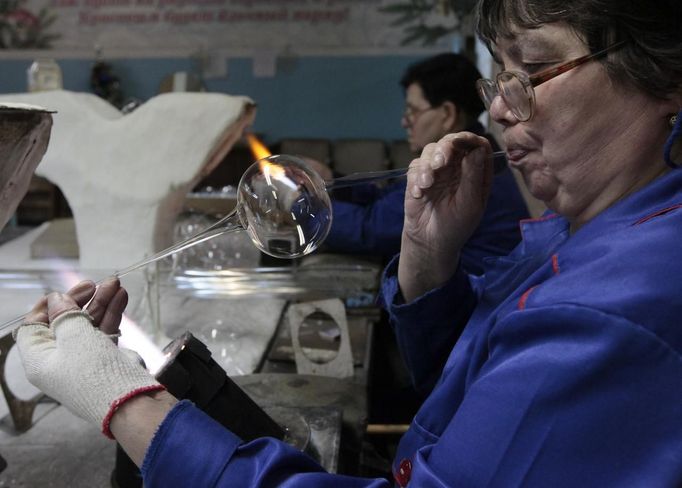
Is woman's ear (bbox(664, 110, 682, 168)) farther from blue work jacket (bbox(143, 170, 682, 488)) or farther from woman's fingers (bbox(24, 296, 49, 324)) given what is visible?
woman's fingers (bbox(24, 296, 49, 324))

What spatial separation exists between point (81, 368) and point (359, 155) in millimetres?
4828

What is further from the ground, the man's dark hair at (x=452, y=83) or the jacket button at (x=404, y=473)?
the man's dark hair at (x=452, y=83)

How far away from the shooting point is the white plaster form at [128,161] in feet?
6.06

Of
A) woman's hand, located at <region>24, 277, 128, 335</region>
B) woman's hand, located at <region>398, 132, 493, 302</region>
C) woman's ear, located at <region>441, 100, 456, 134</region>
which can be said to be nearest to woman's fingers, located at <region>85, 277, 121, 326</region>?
woman's hand, located at <region>24, 277, 128, 335</region>

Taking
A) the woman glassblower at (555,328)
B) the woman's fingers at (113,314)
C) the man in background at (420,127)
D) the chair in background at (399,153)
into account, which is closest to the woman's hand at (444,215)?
the woman glassblower at (555,328)

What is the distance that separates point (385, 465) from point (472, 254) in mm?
679

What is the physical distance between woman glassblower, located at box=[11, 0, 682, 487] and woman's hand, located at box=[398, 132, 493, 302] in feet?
0.21

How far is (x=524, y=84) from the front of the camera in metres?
0.81

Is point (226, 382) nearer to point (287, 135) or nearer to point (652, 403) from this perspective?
point (652, 403)

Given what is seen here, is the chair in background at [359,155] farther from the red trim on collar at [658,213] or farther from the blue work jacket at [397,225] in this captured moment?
the red trim on collar at [658,213]

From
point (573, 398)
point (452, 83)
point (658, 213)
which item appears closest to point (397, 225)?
point (452, 83)

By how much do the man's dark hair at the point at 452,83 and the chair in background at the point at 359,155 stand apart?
128 inches

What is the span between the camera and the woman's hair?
750mm

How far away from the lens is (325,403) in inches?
49.8
